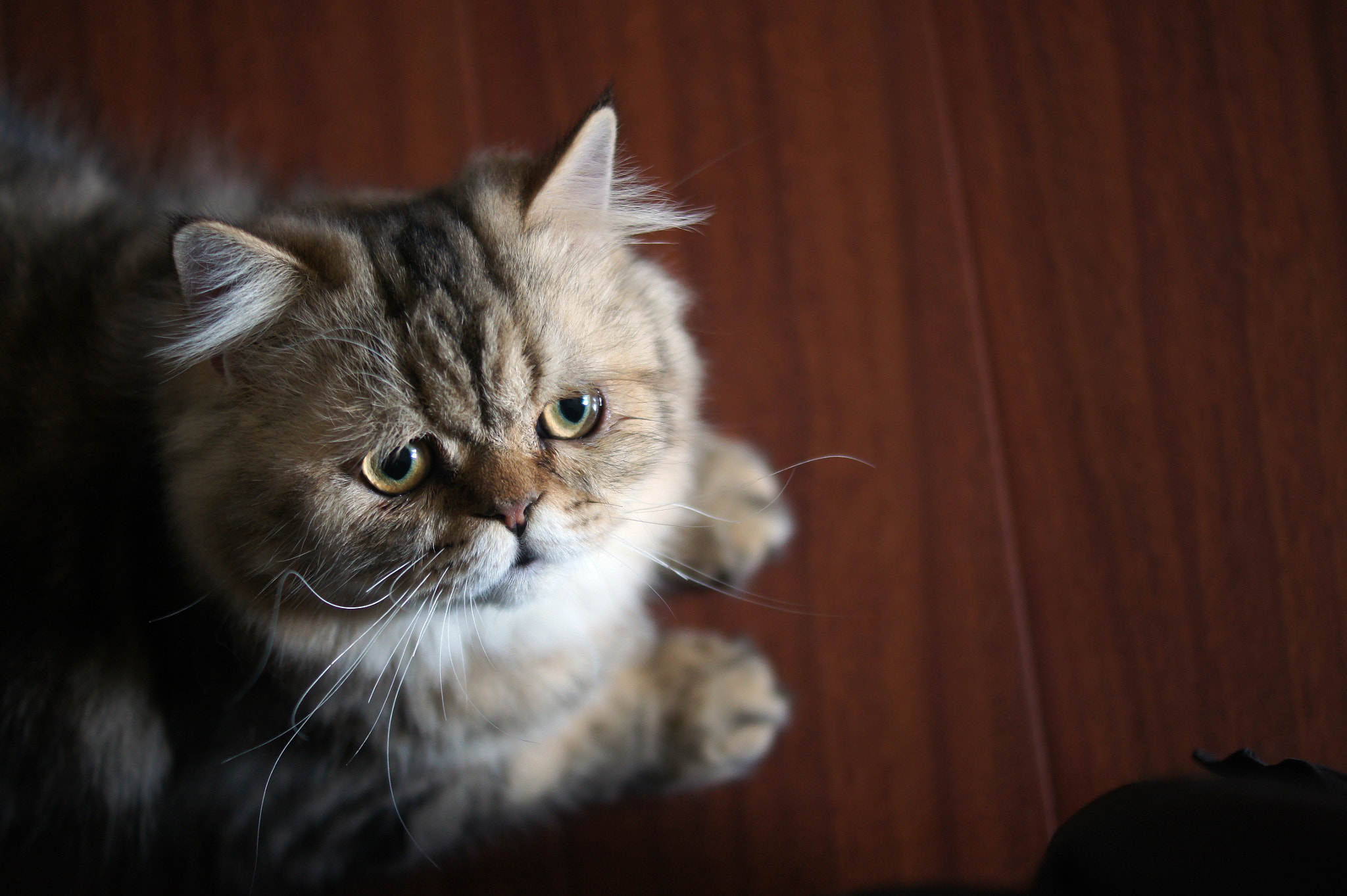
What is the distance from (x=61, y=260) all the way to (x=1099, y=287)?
1.37m

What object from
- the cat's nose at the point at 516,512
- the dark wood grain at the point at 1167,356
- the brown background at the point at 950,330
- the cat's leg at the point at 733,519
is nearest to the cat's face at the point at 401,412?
the cat's nose at the point at 516,512

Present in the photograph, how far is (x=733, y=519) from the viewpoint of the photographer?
1.15 metres

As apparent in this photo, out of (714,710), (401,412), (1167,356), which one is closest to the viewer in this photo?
(401,412)

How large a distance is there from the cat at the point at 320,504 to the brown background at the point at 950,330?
0.30 m

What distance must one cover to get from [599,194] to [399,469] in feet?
1.08

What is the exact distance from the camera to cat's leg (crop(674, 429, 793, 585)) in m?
1.16

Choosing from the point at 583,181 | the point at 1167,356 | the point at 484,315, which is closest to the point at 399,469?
the point at 484,315

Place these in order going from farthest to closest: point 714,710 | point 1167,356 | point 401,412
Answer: point 1167,356 → point 714,710 → point 401,412

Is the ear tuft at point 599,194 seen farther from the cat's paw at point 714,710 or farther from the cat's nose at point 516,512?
the cat's paw at point 714,710

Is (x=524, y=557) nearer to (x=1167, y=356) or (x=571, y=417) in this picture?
(x=571, y=417)

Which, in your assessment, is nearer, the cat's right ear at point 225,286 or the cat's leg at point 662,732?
the cat's right ear at point 225,286

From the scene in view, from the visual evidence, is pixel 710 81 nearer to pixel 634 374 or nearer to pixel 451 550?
pixel 634 374

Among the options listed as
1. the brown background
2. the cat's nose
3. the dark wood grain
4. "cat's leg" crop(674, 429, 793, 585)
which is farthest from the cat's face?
the dark wood grain

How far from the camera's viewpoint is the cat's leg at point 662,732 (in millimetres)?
1068
